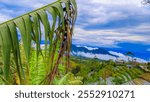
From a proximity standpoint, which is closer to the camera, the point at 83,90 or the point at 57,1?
the point at 57,1

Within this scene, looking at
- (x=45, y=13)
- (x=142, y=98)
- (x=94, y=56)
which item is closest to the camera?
(x=45, y=13)

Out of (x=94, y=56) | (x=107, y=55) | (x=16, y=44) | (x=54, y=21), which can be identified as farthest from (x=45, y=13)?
(x=107, y=55)

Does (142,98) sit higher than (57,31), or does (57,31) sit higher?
(57,31)

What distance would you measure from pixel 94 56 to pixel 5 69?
8.02ft

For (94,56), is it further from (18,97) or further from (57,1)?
(57,1)

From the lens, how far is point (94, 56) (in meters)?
3.46

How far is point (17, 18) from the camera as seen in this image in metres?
Answer: 1.11

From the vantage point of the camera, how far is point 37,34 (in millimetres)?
1118

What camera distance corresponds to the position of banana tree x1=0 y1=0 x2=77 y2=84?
1033mm

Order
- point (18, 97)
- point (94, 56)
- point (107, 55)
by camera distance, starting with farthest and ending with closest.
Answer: point (107, 55) → point (94, 56) → point (18, 97)

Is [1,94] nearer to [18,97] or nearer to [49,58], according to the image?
[18,97]

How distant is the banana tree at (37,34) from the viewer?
1033mm

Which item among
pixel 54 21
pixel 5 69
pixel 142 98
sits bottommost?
pixel 142 98

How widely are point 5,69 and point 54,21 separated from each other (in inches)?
8.1
